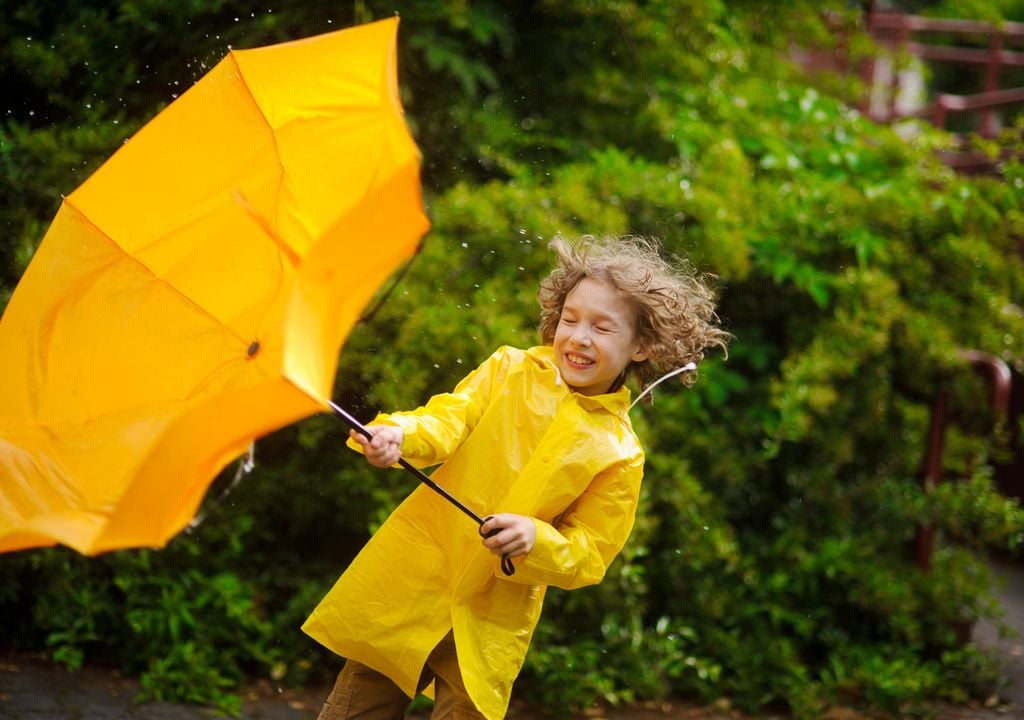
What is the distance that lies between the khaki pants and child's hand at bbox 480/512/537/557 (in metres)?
0.44

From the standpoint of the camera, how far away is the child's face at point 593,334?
110 inches

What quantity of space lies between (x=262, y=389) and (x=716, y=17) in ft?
16.1

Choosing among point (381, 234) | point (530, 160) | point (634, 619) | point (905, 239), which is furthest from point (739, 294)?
point (381, 234)

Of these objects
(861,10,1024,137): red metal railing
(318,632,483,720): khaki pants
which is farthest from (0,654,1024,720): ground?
(861,10,1024,137): red metal railing

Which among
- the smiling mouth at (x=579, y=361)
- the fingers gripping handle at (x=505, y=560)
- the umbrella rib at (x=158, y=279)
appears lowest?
the fingers gripping handle at (x=505, y=560)

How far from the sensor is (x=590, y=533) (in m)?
2.75

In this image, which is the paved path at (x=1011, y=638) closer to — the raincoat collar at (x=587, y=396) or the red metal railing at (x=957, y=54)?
the raincoat collar at (x=587, y=396)

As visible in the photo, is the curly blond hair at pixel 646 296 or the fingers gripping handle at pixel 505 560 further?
the curly blond hair at pixel 646 296

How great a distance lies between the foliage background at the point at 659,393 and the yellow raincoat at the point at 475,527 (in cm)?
140

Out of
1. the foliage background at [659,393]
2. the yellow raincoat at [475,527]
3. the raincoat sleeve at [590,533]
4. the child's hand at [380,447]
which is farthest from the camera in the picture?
the foliage background at [659,393]

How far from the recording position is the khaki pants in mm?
2885

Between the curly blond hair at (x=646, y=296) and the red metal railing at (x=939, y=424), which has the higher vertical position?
the curly blond hair at (x=646, y=296)

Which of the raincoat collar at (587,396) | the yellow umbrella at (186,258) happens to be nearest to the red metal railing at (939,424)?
the raincoat collar at (587,396)

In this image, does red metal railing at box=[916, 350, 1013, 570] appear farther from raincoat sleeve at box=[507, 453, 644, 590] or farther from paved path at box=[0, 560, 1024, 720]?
raincoat sleeve at box=[507, 453, 644, 590]
